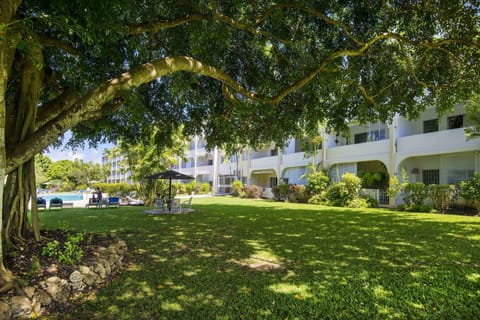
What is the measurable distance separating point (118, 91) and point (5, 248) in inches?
126

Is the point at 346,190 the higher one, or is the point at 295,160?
the point at 295,160

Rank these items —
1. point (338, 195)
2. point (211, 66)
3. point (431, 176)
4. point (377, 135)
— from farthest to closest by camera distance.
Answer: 1. point (377, 135)
2. point (338, 195)
3. point (431, 176)
4. point (211, 66)

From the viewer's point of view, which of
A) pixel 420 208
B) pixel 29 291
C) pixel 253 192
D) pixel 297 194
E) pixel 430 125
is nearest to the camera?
pixel 29 291

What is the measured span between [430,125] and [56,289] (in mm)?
22452

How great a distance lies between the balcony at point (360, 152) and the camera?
19625 millimetres

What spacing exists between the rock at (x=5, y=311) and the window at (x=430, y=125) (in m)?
22.8

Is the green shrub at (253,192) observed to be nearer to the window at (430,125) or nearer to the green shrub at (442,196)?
the window at (430,125)

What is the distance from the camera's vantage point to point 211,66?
22.0 feet

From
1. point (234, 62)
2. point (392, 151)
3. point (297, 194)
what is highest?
point (234, 62)

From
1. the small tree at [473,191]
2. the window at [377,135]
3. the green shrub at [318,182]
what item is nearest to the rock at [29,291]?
the small tree at [473,191]

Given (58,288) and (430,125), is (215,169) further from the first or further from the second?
(58,288)

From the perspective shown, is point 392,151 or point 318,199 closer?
point 392,151

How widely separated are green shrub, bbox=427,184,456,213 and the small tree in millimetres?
723

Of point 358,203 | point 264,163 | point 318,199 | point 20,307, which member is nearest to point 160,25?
point 20,307
